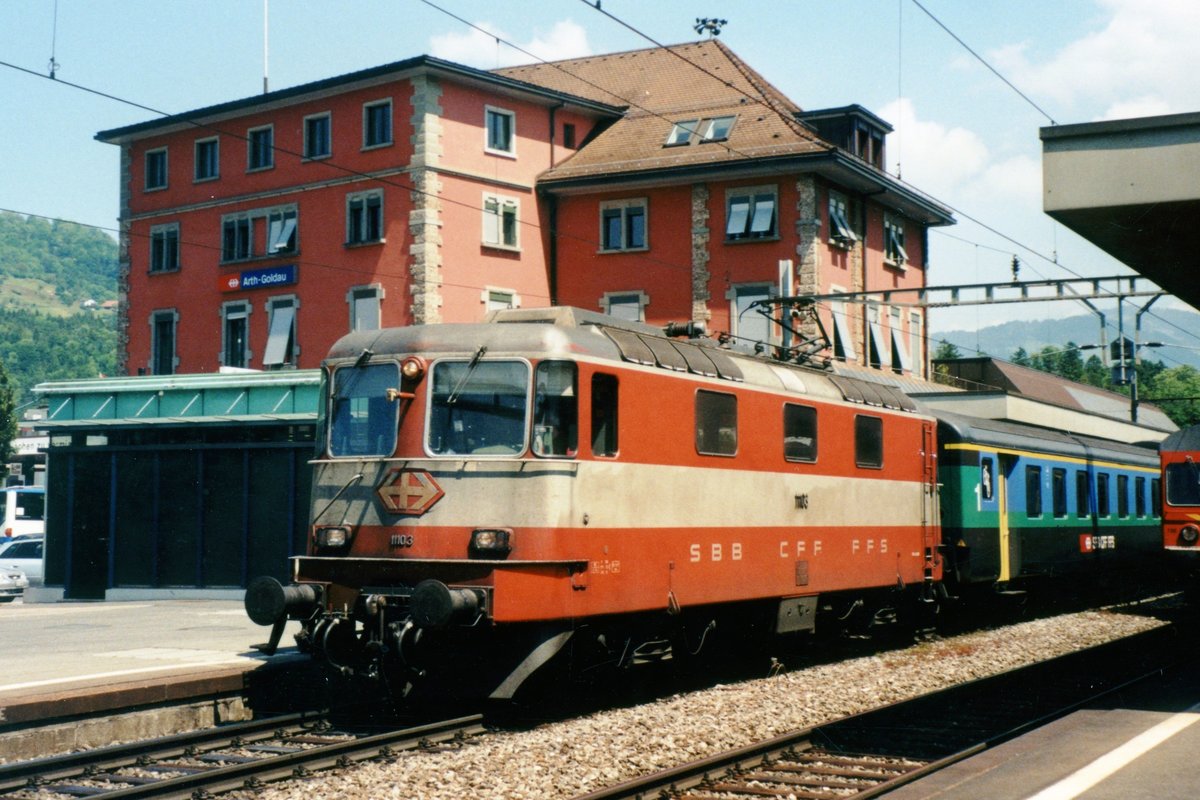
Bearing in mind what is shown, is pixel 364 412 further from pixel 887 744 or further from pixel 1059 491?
pixel 1059 491

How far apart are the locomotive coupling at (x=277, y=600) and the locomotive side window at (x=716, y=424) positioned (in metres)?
3.98

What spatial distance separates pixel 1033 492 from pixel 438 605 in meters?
14.6

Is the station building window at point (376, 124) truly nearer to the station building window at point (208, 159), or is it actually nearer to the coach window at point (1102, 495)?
the station building window at point (208, 159)

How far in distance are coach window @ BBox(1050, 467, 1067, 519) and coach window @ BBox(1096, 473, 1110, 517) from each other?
2.15 meters

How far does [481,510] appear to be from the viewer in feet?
38.4

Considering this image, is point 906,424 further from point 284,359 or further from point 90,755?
point 284,359

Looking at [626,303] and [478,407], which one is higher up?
[626,303]

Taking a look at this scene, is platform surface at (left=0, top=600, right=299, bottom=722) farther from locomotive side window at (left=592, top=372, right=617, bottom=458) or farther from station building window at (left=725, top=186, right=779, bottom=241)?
station building window at (left=725, top=186, right=779, bottom=241)

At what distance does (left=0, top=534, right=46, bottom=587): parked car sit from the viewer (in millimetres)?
35719

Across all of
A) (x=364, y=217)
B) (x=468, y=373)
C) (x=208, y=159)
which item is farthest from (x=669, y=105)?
(x=468, y=373)

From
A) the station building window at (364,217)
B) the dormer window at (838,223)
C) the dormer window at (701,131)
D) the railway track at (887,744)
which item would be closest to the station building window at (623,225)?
the dormer window at (701,131)

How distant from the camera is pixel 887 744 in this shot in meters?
11.2

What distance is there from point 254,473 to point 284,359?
41.3 ft

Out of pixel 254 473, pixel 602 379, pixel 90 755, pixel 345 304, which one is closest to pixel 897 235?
pixel 345 304
